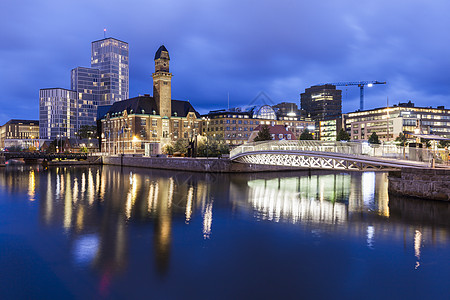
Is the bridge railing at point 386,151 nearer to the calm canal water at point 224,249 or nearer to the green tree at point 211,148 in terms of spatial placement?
the calm canal water at point 224,249

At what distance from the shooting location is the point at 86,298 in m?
13.6

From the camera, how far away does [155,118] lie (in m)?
124

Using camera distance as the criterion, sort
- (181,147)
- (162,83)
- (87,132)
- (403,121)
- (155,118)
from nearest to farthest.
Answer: (181,147)
(155,118)
(162,83)
(403,121)
(87,132)

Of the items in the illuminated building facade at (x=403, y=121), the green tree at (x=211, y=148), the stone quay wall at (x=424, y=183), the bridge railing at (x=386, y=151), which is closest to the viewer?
the stone quay wall at (x=424, y=183)

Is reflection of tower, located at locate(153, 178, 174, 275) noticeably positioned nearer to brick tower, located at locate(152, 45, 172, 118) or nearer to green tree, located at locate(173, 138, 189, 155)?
green tree, located at locate(173, 138, 189, 155)

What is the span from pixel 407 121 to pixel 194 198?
133537 mm

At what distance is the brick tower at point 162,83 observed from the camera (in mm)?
123625

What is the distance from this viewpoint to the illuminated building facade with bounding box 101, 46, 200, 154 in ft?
397

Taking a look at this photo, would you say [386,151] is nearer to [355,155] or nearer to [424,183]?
[355,155]

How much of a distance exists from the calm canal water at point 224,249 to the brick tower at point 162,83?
91.6 meters

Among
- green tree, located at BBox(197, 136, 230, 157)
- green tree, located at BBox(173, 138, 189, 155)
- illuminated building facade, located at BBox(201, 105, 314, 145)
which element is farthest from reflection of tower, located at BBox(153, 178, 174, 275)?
illuminated building facade, located at BBox(201, 105, 314, 145)

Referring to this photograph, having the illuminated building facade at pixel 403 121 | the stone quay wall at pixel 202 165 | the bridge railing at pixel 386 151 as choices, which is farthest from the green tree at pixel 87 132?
the bridge railing at pixel 386 151

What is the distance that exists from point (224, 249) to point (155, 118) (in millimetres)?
108432

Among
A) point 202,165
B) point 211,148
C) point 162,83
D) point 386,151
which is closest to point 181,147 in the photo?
point 211,148
